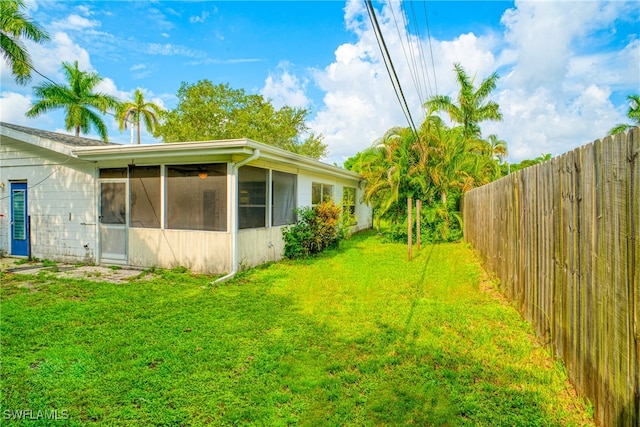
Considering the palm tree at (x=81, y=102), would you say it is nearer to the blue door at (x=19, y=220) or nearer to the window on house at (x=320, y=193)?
the blue door at (x=19, y=220)

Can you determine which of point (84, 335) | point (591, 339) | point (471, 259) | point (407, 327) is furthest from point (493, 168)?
point (84, 335)

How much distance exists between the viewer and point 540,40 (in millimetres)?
7035

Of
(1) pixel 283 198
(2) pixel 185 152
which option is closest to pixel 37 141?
(2) pixel 185 152

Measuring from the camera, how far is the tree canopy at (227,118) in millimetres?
27078

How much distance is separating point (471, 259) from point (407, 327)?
5.07 m

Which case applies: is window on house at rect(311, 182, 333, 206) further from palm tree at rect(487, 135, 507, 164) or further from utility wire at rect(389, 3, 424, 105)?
palm tree at rect(487, 135, 507, 164)

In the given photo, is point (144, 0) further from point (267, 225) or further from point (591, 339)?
point (591, 339)

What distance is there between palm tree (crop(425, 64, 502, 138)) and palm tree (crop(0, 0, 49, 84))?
1913cm

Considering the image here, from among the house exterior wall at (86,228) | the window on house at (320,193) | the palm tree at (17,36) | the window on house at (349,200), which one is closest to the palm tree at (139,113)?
the palm tree at (17,36)

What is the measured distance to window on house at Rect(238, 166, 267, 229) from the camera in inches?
277

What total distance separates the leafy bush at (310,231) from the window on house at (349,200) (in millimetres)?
4075

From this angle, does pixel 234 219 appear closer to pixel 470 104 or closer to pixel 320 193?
pixel 320 193

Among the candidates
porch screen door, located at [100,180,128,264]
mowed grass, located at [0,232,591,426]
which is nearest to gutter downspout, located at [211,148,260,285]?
mowed grass, located at [0,232,591,426]

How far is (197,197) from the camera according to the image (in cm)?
706
